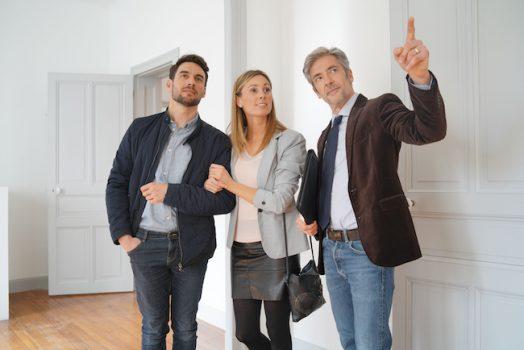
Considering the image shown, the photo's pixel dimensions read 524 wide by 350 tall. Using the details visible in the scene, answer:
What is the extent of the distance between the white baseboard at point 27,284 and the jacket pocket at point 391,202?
467 cm

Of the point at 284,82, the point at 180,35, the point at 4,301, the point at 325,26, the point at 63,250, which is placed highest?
the point at 180,35

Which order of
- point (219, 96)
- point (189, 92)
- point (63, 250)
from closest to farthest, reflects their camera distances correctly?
point (189, 92) < point (219, 96) < point (63, 250)

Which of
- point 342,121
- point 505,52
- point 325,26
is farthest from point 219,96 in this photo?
point 505,52

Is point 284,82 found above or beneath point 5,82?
beneath

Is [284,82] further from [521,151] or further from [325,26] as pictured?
[521,151]

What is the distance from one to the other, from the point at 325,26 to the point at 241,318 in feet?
5.79

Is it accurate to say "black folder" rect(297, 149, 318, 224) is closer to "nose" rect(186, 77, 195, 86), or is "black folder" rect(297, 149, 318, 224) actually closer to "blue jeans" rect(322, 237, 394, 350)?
"blue jeans" rect(322, 237, 394, 350)

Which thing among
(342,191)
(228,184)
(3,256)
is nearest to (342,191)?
(342,191)

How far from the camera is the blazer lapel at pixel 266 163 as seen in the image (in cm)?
173

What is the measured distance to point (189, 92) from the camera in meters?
1.87

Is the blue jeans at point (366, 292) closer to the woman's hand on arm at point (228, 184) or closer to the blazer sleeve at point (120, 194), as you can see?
the woman's hand on arm at point (228, 184)

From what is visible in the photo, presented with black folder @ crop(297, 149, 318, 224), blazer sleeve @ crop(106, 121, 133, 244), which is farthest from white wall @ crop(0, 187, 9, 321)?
black folder @ crop(297, 149, 318, 224)

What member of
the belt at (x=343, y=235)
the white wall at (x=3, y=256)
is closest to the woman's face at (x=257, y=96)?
the belt at (x=343, y=235)

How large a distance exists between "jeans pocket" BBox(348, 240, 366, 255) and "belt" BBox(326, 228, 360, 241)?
0.5 inches
